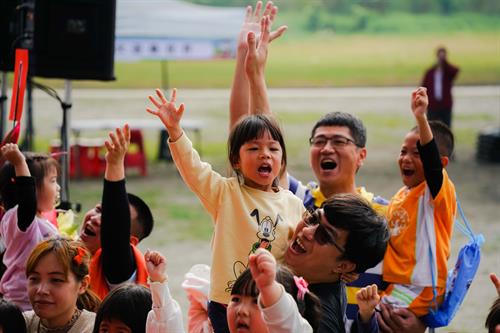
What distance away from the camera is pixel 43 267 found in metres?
3.74

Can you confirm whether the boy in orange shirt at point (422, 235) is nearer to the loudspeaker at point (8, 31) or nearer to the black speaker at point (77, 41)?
the black speaker at point (77, 41)

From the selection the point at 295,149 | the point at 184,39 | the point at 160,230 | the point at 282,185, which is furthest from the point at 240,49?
the point at 295,149

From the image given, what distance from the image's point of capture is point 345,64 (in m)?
30.0

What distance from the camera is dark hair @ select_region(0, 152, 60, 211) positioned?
14.8ft

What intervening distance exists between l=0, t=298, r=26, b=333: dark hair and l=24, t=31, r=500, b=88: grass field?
857 inches

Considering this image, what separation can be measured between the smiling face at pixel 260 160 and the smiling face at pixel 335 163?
0.58 meters

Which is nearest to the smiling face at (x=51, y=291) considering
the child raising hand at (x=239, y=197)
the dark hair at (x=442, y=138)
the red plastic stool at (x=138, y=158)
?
the child raising hand at (x=239, y=197)

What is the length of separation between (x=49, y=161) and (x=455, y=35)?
28751 mm

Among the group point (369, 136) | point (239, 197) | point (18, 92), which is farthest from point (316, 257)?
point (369, 136)

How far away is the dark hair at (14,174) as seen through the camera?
4516 mm

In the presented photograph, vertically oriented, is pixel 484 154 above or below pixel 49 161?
below

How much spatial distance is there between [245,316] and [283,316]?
7.6 inches

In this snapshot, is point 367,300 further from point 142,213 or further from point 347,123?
point 142,213

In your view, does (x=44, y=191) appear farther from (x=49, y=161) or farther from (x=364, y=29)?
(x=364, y=29)
